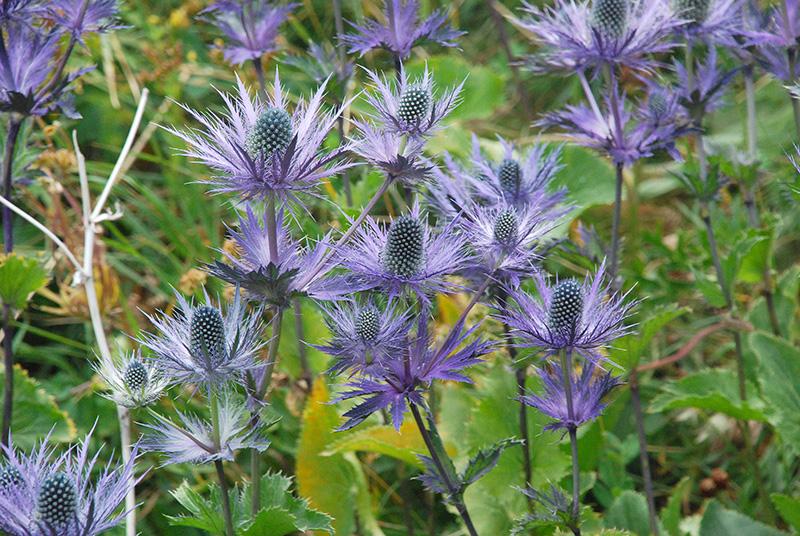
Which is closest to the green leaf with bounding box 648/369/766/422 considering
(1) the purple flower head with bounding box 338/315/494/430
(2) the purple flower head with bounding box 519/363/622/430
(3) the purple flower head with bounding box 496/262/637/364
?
(2) the purple flower head with bounding box 519/363/622/430

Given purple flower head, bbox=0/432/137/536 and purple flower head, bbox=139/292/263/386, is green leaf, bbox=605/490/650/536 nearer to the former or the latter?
purple flower head, bbox=139/292/263/386

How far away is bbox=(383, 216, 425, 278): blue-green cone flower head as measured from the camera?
1318 mm

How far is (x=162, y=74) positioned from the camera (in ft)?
9.02

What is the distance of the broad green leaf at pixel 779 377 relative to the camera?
1.96m

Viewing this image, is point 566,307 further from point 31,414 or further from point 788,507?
point 31,414

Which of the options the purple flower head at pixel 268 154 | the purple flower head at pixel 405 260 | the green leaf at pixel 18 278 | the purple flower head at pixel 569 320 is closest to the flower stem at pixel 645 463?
the purple flower head at pixel 569 320

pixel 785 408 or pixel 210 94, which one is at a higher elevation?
pixel 210 94

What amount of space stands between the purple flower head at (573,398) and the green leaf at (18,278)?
0.98 metres

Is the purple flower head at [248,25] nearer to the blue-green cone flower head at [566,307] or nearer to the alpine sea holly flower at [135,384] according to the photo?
the alpine sea holly flower at [135,384]

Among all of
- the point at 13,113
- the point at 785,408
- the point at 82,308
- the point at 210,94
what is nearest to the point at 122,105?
the point at 210,94

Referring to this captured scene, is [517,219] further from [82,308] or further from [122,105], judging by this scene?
[122,105]

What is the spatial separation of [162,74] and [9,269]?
114cm

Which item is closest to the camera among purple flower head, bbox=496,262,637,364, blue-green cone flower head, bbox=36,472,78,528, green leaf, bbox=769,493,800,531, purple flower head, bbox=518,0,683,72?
blue-green cone flower head, bbox=36,472,78,528

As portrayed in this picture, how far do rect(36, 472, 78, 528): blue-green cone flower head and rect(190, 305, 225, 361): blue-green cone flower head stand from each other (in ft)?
0.81
